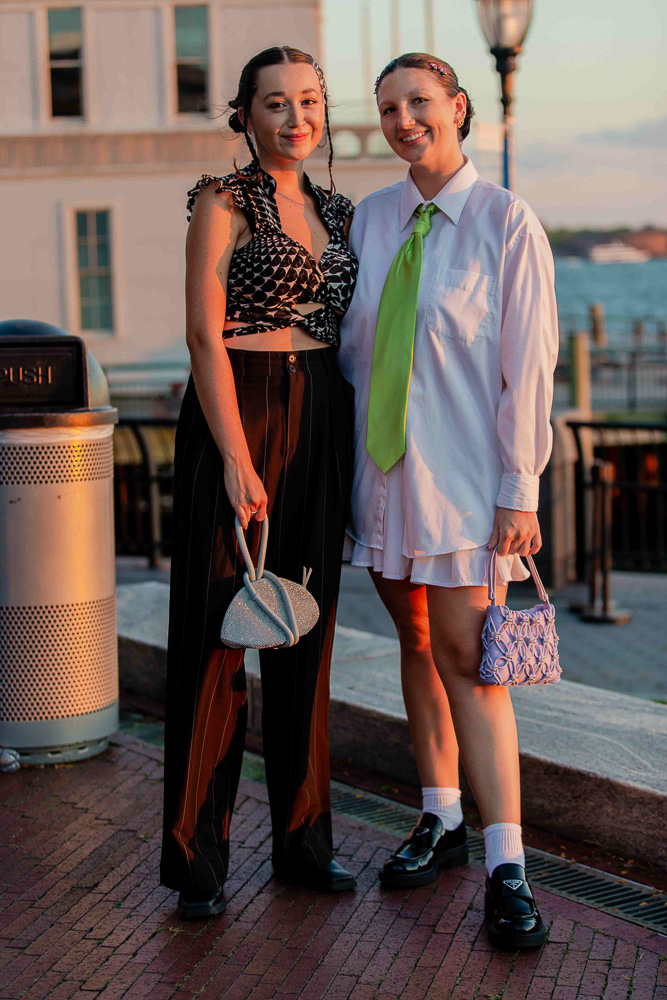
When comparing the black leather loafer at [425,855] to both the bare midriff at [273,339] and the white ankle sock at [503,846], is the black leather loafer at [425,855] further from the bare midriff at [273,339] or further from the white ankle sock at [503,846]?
the bare midriff at [273,339]

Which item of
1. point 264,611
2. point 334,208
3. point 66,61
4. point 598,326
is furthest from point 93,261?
point 264,611

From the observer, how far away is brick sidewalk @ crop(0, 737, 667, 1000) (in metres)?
3.05

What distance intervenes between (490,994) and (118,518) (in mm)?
7488

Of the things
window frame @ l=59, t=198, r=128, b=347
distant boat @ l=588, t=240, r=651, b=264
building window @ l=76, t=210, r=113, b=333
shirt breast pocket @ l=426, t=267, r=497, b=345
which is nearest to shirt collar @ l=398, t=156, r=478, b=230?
shirt breast pocket @ l=426, t=267, r=497, b=345

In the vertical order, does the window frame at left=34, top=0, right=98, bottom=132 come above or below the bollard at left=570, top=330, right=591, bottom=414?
above

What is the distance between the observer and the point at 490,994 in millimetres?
3004

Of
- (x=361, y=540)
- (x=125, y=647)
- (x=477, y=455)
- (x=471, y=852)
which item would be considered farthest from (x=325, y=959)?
(x=125, y=647)

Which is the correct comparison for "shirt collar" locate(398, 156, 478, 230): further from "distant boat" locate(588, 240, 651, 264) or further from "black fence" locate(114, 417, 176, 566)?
"distant boat" locate(588, 240, 651, 264)

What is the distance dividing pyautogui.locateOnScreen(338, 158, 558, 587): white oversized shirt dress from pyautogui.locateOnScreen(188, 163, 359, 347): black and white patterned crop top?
10 centimetres

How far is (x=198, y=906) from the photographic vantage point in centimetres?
→ 343

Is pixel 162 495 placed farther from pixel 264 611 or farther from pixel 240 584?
pixel 264 611

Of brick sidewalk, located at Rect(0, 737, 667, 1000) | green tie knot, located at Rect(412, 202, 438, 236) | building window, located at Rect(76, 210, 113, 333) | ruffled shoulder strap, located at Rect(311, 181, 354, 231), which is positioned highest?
building window, located at Rect(76, 210, 113, 333)

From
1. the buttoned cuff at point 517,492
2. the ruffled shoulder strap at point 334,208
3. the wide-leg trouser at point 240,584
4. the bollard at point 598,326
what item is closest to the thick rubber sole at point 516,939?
the wide-leg trouser at point 240,584

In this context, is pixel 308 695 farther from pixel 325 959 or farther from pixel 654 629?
pixel 654 629
